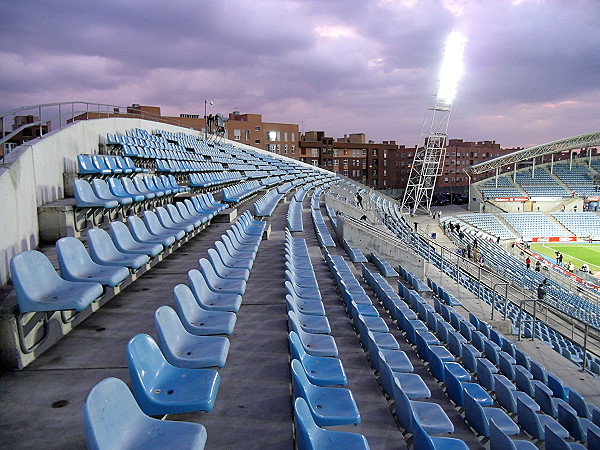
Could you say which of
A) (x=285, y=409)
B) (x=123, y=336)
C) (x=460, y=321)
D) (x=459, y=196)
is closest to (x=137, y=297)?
(x=123, y=336)

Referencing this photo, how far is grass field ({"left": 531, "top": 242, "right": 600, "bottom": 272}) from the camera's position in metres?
24.3

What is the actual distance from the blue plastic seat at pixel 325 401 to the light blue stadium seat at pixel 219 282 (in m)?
1.35

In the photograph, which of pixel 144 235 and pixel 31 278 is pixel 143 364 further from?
pixel 144 235

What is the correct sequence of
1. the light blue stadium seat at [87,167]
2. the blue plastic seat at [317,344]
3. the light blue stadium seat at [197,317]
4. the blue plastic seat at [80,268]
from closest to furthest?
the light blue stadium seat at [197,317]
the blue plastic seat at [80,268]
the blue plastic seat at [317,344]
the light blue stadium seat at [87,167]

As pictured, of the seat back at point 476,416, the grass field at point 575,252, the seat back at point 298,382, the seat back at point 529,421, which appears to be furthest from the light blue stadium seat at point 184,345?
the grass field at point 575,252

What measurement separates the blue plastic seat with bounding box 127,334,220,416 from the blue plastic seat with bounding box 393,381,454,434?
51.9 inches

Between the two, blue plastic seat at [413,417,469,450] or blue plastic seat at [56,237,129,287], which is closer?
blue plastic seat at [413,417,469,450]

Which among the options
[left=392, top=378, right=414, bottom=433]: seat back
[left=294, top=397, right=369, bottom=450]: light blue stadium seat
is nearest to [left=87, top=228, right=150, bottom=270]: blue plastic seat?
[left=294, top=397, right=369, bottom=450]: light blue stadium seat

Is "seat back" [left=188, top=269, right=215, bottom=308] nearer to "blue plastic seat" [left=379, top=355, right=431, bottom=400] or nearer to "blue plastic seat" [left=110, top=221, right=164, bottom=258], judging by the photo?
"blue plastic seat" [left=110, top=221, right=164, bottom=258]

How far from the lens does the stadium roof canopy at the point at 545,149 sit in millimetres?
32312

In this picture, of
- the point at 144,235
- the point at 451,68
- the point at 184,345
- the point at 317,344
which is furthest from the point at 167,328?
the point at 451,68

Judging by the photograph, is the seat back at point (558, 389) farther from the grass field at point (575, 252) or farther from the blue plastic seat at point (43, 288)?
the grass field at point (575, 252)

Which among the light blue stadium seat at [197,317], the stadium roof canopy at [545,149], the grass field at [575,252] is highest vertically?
the stadium roof canopy at [545,149]

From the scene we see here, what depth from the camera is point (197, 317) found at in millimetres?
3139
